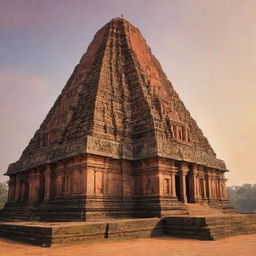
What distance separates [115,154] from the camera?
15062 mm

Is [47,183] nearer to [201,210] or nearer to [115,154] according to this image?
[115,154]

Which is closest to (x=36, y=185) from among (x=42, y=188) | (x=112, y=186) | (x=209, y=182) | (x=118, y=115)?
(x=42, y=188)

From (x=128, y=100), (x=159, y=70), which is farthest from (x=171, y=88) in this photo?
(x=128, y=100)

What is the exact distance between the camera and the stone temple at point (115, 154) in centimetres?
1442

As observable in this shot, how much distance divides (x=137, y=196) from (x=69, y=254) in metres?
7.86

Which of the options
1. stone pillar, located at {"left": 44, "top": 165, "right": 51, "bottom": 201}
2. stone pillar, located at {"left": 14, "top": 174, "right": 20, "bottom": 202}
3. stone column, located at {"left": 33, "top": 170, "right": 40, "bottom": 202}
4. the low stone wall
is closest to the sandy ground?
the low stone wall

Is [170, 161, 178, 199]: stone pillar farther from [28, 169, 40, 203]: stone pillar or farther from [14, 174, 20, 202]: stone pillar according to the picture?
[14, 174, 20, 202]: stone pillar

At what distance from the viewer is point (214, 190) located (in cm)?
1925

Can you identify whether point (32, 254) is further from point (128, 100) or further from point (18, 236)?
point (128, 100)

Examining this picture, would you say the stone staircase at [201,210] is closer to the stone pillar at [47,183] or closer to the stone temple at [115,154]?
the stone temple at [115,154]

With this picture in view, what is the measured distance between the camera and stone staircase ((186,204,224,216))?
51.0 feet

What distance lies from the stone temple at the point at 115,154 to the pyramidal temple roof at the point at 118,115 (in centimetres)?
6

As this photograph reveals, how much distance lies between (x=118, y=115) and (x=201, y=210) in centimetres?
716

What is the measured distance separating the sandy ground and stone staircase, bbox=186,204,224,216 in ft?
15.8
